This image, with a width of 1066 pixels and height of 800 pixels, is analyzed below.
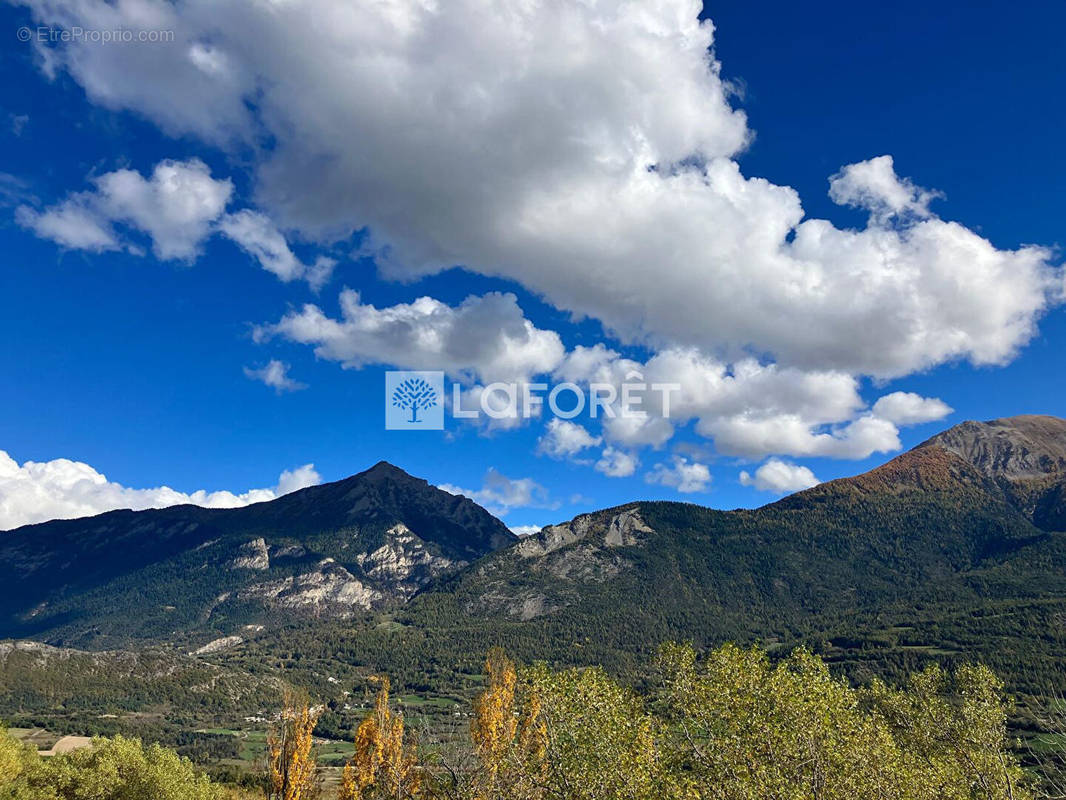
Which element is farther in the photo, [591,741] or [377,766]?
[377,766]

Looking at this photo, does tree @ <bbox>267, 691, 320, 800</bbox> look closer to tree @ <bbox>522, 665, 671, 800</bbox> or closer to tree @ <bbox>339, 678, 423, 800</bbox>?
tree @ <bbox>339, 678, 423, 800</bbox>

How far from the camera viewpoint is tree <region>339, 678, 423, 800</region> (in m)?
75.1

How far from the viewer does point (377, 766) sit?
76.8m

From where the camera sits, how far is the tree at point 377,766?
7506cm

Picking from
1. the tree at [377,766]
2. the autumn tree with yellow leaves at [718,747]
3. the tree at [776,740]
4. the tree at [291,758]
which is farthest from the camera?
the tree at [291,758]

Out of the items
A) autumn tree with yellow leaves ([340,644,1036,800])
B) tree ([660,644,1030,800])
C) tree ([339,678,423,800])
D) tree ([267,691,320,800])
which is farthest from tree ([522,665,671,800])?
tree ([267,691,320,800])

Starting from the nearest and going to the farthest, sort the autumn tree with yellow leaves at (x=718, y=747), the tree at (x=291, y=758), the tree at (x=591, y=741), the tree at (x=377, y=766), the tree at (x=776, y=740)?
the tree at (x=776, y=740) → the autumn tree with yellow leaves at (x=718, y=747) → the tree at (x=591, y=741) → the tree at (x=377, y=766) → the tree at (x=291, y=758)

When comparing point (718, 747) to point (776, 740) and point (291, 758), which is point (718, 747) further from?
point (291, 758)

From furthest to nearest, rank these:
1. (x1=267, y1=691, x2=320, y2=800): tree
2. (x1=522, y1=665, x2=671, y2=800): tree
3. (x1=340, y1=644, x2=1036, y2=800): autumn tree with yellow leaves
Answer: (x1=267, y1=691, x2=320, y2=800): tree → (x1=522, y1=665, x2=671, y2=800): tree → (x1=340, y1=644, x2=1036, y2=800): autumn tree with yellow leaves

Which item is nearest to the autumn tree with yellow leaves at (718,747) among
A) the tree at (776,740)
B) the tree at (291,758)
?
the tree at (776,740)

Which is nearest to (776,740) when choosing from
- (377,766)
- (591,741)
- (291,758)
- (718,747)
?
(718,747)

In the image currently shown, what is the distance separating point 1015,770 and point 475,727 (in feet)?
203

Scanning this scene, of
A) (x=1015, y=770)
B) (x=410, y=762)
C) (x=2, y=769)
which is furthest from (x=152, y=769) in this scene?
(x=1015, y=770)

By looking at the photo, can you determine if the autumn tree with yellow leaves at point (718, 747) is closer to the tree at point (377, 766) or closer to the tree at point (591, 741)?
the tree at point (591, 741)
